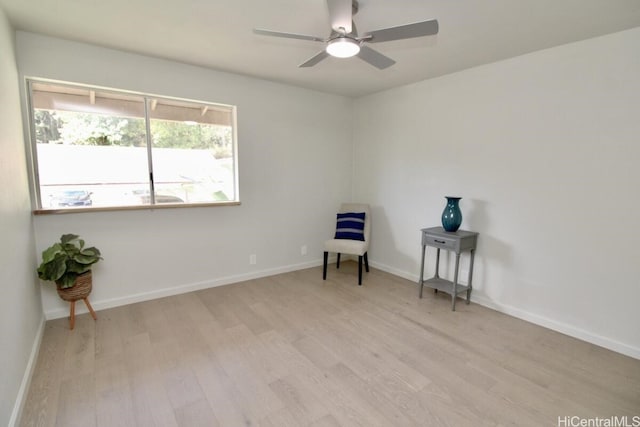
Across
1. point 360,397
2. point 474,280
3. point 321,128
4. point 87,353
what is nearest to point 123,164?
point 87,353

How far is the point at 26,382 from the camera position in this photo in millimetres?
1780

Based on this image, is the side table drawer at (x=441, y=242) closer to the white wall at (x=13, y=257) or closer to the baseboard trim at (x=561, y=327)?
the baseboard trim at (x=561, y=327)

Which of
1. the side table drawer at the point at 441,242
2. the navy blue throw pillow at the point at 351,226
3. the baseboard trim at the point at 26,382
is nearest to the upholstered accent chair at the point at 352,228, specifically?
the navy blue throw pillow at the point at 351,226

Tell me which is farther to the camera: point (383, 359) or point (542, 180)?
point (542, 180)

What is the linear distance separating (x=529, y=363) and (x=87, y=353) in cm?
317

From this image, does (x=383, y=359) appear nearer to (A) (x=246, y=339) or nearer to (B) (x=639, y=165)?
(A) (x=246, y=339)

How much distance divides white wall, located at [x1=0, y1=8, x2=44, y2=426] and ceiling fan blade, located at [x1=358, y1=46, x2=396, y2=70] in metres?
2.22

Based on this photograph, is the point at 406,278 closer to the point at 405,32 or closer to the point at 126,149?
the point at 405,32

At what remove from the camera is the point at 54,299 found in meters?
2.64

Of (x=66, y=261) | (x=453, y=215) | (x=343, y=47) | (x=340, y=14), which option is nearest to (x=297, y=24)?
(x=343, y=47)

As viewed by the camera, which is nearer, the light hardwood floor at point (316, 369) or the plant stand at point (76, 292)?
the light hardwood floor at point (316, 369)

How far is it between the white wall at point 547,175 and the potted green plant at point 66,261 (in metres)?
3.32

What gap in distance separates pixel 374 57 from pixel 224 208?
2250 millimetres

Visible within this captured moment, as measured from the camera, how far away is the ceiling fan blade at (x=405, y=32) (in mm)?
1619
